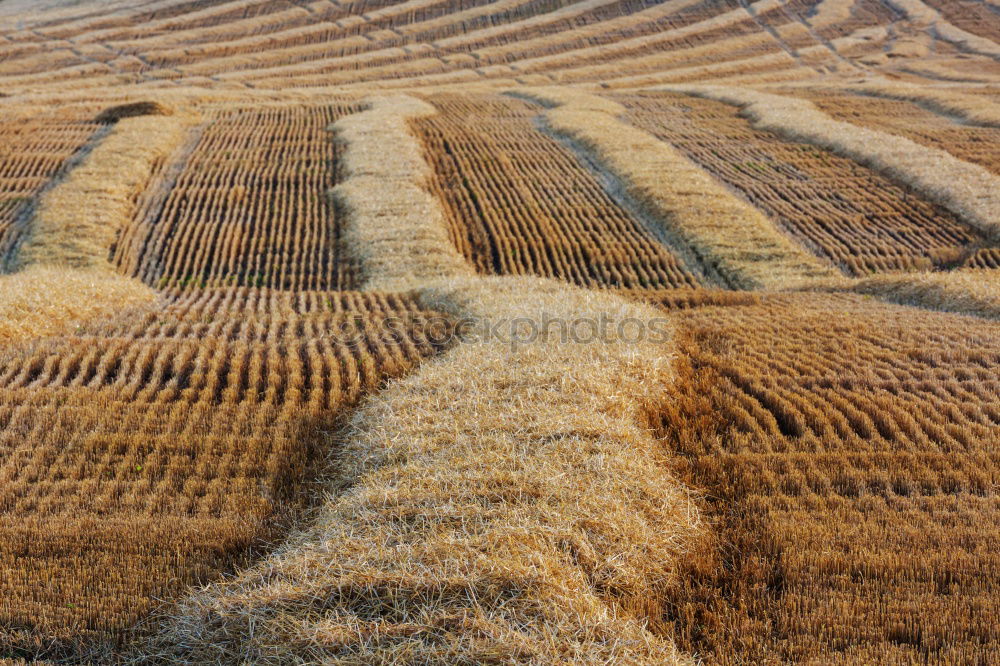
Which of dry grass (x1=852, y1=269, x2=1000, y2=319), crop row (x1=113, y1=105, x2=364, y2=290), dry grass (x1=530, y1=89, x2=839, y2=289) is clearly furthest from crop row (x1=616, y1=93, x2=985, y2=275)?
crop row (x1=113, y1=105, x2=364, y2=290)

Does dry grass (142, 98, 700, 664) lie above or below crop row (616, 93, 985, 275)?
above

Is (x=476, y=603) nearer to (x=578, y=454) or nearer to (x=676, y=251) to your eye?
(x=578, y=454)

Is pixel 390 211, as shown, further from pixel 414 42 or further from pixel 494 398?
pixel 414 42

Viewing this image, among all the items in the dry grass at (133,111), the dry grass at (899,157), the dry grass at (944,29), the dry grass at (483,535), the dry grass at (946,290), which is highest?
the dry grass at (944,29)

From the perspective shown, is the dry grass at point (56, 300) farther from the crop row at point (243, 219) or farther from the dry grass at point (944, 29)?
the dry grass at point (944, 29)

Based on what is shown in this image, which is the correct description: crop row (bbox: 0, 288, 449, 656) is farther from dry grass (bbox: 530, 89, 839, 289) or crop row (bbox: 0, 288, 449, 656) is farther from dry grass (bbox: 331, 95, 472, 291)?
dry grass (bbox: 530, 89, 839, 289)

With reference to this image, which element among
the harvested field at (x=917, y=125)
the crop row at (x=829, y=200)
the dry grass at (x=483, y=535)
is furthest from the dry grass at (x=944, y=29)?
the dry grass at (x=483, y=535)

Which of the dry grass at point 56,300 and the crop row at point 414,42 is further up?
the crop row at point 414,42
